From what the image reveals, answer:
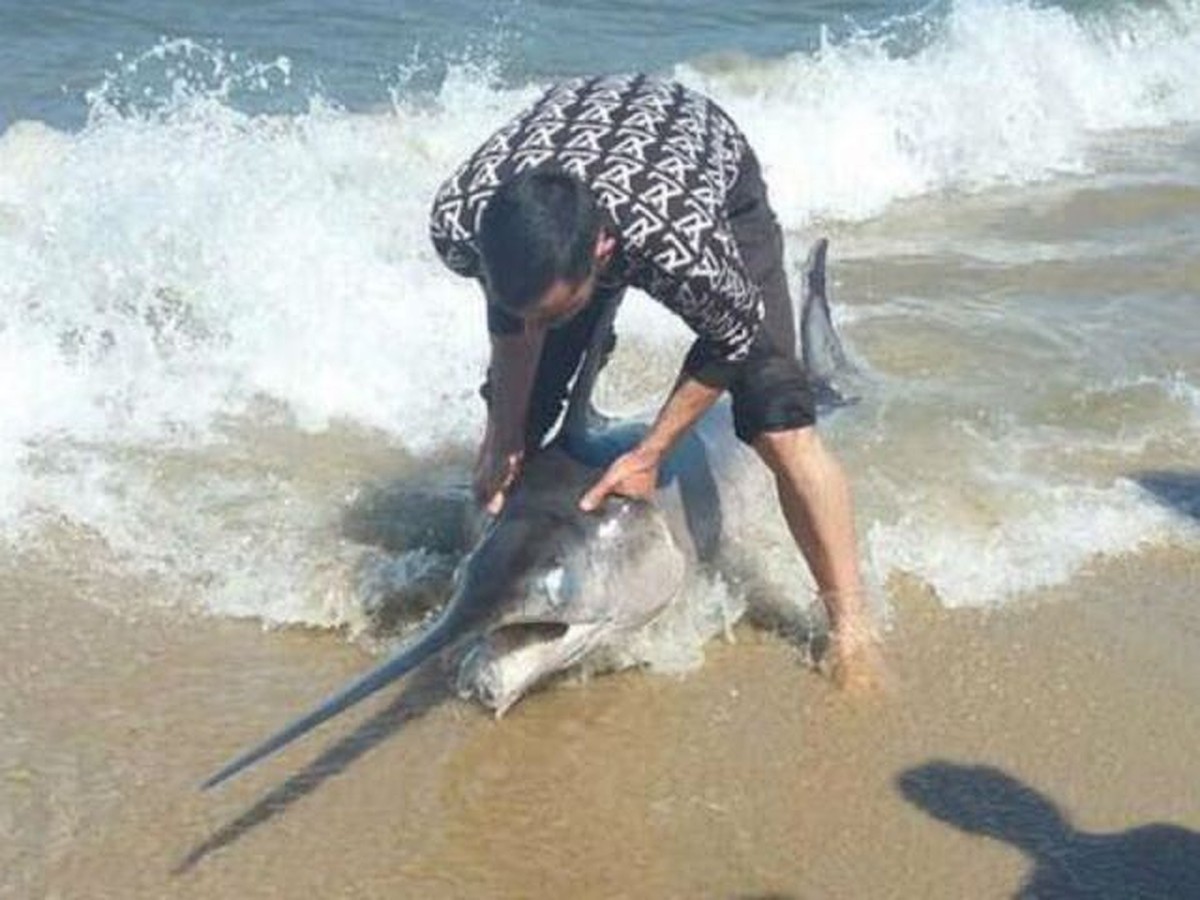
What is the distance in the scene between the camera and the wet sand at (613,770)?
12.8ft

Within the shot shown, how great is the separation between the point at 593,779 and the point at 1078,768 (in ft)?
3.58

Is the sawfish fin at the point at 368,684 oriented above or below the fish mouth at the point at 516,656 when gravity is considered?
above

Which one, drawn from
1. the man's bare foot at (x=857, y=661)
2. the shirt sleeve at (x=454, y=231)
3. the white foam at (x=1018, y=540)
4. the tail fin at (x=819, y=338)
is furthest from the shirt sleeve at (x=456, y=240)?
the tail fin at (x=819, y=338)

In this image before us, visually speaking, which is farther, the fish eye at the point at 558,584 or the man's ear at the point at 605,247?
the fish eye at the point at 558,584

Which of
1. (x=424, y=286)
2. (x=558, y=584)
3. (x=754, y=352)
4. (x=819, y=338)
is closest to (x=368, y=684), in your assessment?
(x=558, y=584)

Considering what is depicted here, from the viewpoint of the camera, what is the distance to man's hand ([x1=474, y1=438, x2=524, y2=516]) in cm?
446

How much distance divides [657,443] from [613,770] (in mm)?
734

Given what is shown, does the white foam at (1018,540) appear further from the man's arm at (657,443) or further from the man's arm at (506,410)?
the man's arm at (506,410)

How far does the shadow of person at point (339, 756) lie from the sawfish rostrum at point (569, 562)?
12 centimetres

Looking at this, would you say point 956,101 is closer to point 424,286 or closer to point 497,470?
point 424,286


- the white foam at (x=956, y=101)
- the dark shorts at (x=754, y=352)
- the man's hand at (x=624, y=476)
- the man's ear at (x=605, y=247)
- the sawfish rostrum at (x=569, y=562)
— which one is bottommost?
the white foam at (x=956, y=101)

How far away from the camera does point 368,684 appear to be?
3.65 meters

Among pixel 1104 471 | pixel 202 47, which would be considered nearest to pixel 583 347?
pixel 1104 471

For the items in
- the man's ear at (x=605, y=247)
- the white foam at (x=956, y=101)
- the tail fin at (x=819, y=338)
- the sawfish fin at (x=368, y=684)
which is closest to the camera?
the sawfish fin at (x=368, y=684)
